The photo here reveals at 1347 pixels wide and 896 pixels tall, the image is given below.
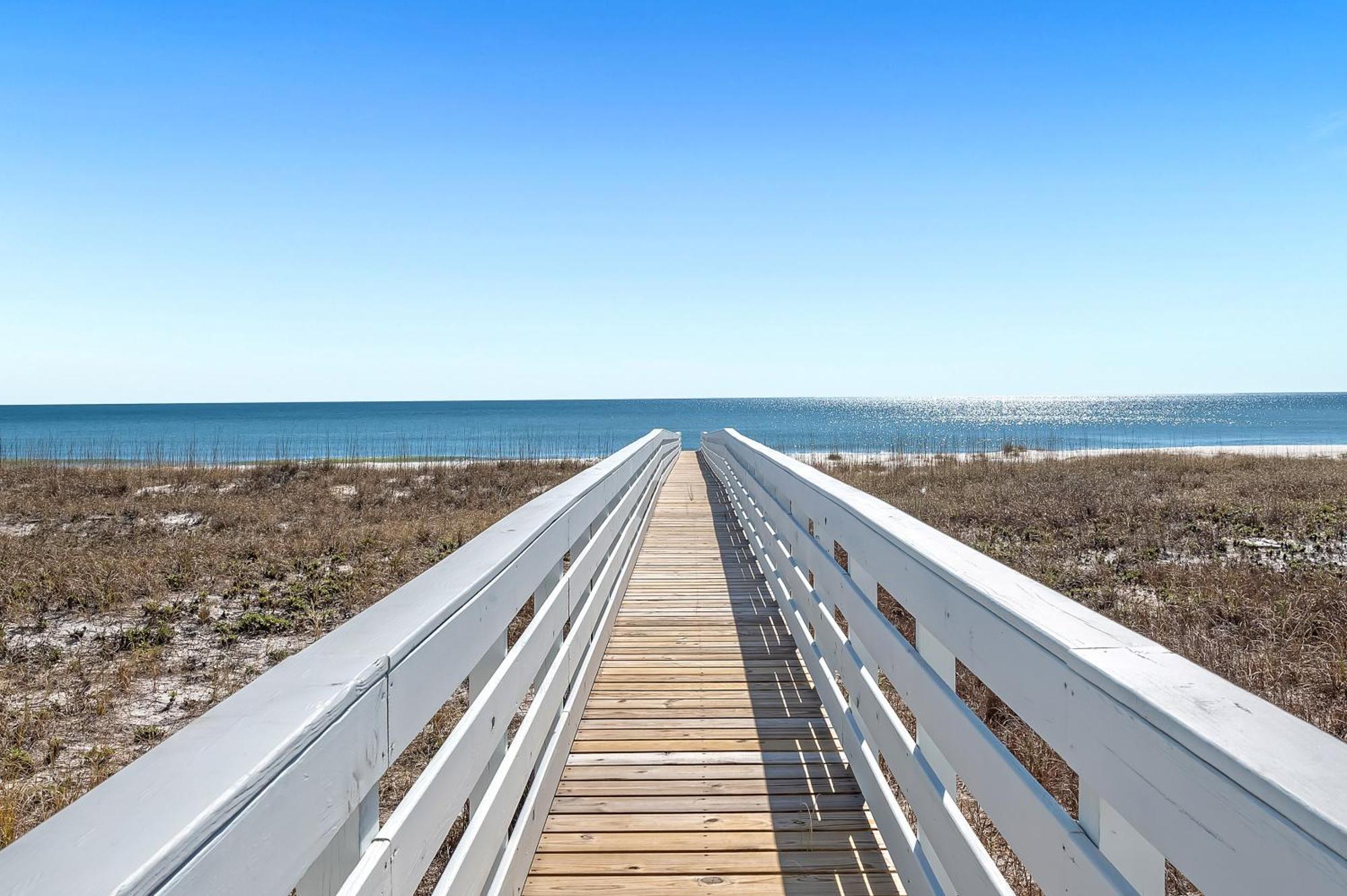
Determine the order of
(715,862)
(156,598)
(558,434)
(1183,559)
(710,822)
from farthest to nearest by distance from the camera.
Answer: (558,434), (1183,559), (156,598), (710,822), (715,862)

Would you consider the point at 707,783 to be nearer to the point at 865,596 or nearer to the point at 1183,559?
the point at 865,596

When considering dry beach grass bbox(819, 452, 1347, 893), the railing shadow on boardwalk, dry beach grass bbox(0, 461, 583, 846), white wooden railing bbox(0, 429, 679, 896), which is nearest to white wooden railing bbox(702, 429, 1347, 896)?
the railing shadow on boardwalk

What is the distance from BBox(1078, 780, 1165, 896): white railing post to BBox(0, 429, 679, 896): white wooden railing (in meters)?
1.24

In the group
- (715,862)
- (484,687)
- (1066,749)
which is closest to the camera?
(1066,749)

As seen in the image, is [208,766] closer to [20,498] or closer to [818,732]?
[818,732]

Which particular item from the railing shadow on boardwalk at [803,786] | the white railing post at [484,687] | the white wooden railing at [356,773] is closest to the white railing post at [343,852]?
the white wooden railing at [356,773]

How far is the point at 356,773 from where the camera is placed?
1.24 meters

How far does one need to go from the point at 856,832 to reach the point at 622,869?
2.91 ft

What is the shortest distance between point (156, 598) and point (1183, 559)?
1099 cm

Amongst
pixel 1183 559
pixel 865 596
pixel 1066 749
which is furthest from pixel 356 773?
pixel 1183 559

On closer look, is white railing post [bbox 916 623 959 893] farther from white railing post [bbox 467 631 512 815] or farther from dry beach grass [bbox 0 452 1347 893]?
white railing post [bbox 467 631 512 815]

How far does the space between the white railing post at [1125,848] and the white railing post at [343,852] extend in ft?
4.13

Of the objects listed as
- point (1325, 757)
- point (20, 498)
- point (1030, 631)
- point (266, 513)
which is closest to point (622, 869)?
point (1030, 631)

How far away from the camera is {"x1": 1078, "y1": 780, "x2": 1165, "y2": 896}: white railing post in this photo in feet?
4.16
